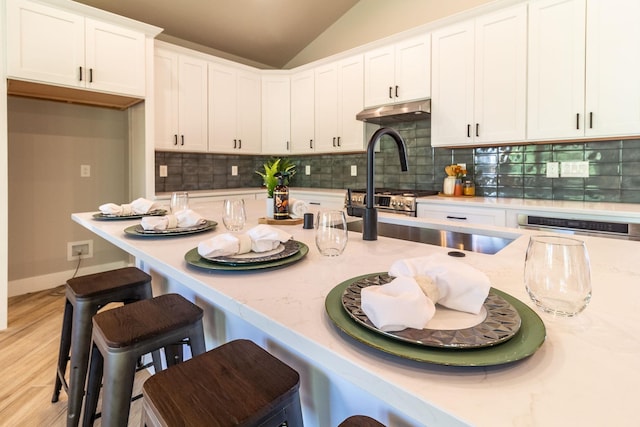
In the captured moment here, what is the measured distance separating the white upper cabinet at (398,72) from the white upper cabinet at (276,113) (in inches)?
46.0

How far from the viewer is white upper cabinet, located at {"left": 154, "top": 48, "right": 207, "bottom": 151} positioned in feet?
11.4

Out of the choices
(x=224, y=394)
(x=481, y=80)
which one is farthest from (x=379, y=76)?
(x=224, y=394)

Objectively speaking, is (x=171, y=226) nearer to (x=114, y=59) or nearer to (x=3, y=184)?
(x=3, y=184)

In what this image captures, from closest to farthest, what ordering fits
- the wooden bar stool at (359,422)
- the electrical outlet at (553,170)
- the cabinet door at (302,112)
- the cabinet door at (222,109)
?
the wooden bar stool at (359,422) → the electrical outlet at (553,170) → the cabinet door at (222,109) → the cabinet door at (302,112)

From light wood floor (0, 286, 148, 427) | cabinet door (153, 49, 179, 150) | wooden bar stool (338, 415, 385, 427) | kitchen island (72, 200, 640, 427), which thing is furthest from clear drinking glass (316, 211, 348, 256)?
cabinet door (153, 49, 179, 150)

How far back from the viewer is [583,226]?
2234 mm

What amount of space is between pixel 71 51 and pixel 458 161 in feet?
11.2

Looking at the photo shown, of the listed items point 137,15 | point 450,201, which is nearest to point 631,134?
point 450,201

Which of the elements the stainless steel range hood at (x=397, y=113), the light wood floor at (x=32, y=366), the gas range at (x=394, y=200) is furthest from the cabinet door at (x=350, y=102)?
the light wood floor at (x=32, y=366)

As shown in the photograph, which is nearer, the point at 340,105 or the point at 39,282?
the point at 39,282

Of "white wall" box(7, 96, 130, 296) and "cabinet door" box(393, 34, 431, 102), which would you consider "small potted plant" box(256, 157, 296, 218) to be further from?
"white wall" box(7, 96, 130, 296)

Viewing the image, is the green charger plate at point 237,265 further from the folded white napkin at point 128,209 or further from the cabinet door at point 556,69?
the cabinet door at point 556,69

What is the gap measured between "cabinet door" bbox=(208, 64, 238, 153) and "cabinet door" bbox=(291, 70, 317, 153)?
2.34 ft

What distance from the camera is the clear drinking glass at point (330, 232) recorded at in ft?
3.11
